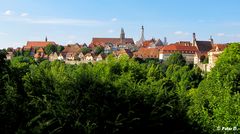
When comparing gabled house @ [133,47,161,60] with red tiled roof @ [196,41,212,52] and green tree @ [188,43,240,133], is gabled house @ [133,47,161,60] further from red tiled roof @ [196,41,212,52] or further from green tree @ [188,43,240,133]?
green tree @ [188,43,240,133]

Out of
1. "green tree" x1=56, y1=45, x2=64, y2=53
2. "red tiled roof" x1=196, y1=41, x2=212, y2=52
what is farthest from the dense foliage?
"green tree" x1=56, y1=45, x2=64, y2=53

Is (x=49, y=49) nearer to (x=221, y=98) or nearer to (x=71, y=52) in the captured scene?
(x=71, y=52)

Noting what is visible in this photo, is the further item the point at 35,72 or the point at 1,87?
the point at 35,72

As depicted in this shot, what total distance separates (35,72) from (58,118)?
274cm

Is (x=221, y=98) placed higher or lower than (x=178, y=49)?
lower

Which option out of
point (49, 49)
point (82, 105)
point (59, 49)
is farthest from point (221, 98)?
point (59, 49)

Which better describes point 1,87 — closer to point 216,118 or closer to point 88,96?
point 88,96

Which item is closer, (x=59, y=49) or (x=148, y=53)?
(x=148, y=53)

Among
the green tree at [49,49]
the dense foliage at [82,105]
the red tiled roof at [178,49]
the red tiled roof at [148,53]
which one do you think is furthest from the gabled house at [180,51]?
the dense foliage at [82,105]

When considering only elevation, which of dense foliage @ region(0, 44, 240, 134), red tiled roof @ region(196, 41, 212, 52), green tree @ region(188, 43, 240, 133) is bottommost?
green tree @ region(188, 43, 240, 133)

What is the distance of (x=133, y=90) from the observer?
13023 mm

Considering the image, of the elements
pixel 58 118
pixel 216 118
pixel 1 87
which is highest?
pixel 1 87

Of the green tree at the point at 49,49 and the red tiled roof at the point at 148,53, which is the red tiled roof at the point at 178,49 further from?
the green tree at the point at 49,49

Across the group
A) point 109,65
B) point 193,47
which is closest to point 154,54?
point 193,47
